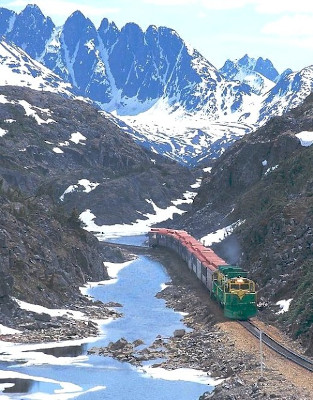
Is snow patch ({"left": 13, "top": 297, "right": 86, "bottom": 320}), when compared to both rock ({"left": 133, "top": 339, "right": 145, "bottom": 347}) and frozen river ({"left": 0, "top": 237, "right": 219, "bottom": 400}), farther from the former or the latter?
rock ({"left": 133, "top": 339, "right": 145, "bottom": 347})

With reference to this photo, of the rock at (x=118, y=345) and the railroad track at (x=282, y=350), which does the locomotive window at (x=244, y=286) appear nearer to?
the railroad track at (x=282, y=350)

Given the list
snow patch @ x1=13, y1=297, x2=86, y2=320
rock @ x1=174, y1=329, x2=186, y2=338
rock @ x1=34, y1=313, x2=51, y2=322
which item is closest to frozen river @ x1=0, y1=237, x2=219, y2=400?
rock @ x1=174, y1=329, x2=186, y2=338

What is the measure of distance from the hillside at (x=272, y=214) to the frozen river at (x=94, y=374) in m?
10.1

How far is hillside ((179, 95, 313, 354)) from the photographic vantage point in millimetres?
85875

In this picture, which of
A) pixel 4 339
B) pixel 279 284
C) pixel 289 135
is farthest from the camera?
pixel 289 135

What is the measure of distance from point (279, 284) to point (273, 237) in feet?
43.8

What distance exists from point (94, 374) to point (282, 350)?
42.1 feet

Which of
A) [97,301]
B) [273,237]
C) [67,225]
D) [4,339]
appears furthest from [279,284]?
[67,225]

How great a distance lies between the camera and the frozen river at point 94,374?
60031mm

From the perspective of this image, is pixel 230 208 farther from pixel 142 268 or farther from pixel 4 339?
pixel 4 339

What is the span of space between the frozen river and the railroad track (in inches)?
225

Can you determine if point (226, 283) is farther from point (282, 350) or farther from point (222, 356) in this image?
point (282, 350)

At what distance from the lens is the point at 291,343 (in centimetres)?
7106

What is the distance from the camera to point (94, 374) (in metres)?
65.6
